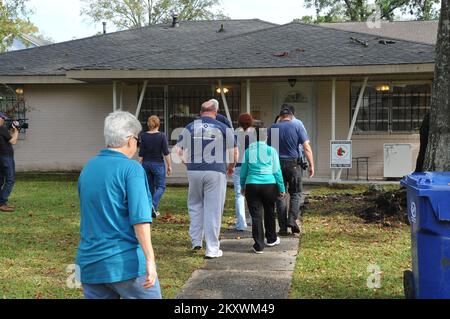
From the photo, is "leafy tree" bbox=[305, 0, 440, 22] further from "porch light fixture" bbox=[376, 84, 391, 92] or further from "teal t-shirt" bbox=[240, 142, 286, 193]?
"teal t-shirt" bbox=[240, 142, 286, 193]

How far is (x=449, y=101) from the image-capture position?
26.5 ft

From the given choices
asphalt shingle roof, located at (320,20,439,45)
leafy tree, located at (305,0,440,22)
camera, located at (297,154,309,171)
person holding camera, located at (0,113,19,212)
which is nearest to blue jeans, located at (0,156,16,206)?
person holding camera, located at (0,113,19,212)

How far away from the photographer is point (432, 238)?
4035mm


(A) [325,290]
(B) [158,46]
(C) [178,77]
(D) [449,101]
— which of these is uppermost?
(B) [158,46]

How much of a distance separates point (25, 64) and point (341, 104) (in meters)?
9.46

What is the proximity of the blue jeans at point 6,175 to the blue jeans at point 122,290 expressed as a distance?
7073mm

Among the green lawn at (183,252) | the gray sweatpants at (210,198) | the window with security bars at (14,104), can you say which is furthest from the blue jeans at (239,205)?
the window with security bars at (14,104)

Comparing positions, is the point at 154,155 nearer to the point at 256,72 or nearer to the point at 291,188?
the point at 291,188

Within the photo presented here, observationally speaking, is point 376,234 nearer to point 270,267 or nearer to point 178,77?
point 270,267

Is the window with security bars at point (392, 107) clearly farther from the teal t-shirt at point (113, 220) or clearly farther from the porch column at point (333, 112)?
the teal t-shirt at point (113, 220)

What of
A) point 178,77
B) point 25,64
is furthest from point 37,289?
point 25,64

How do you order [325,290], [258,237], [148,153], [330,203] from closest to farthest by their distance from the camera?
[325,290]
[258,237]
[148,153]
[330,203]

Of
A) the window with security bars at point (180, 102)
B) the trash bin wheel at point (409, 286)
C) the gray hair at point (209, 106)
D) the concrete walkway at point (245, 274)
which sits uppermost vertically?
the window with security bars at point (180, 102)

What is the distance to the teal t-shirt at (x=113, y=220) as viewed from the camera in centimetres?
322
